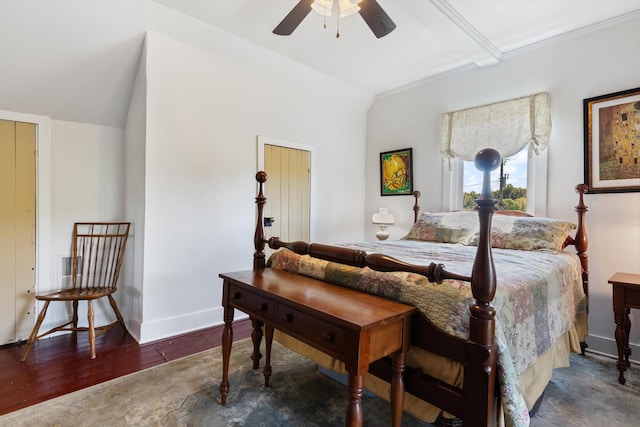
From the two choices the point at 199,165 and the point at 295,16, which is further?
the point at 199,165

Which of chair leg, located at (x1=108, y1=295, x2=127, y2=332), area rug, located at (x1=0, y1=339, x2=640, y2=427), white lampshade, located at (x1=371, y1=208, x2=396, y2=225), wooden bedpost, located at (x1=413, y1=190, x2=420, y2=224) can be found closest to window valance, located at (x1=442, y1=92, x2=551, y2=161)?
wooden bedpost, located at (x1=413, y1=190, x2=420, y2=224)

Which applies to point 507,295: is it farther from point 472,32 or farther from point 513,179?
point 472,32

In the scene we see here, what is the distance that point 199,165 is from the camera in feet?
10.0

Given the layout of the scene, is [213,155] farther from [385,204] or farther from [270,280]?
[385,204]

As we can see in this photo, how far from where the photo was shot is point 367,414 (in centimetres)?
180

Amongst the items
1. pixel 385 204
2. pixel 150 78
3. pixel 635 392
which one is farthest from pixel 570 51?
pixel 150 78

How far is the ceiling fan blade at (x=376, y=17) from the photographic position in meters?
2.06

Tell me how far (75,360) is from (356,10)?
330cm

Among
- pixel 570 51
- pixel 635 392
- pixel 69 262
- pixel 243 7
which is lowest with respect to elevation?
pixel 635 392

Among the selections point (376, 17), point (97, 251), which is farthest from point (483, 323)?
point (97, 251)

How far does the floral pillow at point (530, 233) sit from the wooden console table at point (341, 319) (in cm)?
A: 165

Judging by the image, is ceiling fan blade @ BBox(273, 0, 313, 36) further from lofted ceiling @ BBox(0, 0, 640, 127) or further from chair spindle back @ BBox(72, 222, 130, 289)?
chair spindle back @ BBox(72, 222, 130, 289)

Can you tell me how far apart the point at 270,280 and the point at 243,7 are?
218cm

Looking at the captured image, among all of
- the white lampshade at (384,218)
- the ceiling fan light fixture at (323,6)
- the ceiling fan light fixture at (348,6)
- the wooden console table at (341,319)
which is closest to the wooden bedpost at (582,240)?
the white lampshade at (384,218)
